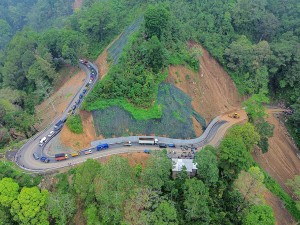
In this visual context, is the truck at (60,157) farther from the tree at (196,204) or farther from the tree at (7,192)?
the tree at (196,204)

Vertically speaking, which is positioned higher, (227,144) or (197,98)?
(227,144)

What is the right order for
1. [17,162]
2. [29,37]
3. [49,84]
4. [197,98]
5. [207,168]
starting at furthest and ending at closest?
1. [29,37]
2. [49,84]
3. [197,98]
4. [17,162]
5. [207,168]

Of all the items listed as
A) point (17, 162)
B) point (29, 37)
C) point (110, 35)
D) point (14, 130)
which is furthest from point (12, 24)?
point (17, 162)

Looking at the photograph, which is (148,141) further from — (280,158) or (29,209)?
(280,158)

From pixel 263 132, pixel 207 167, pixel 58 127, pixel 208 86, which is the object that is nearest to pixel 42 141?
pixel 58 127

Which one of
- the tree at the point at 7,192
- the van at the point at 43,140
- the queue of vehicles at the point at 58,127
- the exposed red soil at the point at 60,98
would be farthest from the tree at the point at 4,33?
the tree at the point at 7,192

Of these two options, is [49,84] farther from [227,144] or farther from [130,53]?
[227,144]

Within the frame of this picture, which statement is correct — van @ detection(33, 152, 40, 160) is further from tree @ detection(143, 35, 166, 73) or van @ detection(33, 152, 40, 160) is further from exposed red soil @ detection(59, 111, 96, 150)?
tree @ detection(143, 35, 166, 73)
